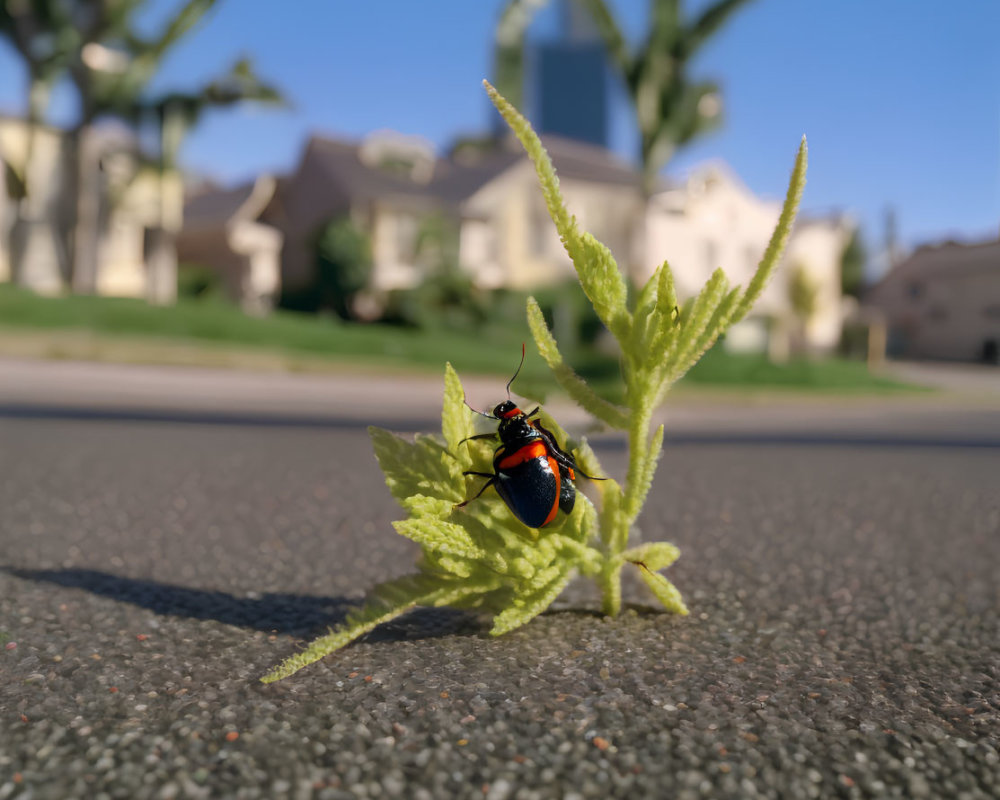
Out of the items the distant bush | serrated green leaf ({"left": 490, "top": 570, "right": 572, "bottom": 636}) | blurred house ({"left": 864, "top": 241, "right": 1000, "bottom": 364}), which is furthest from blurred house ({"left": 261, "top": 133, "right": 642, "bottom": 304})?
serrated green leaf ({"left": 490, "top": 570, "right": 572, "bottom": 636})

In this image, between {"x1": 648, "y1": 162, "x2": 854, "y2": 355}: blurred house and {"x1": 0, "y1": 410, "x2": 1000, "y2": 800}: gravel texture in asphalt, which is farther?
{"x1": 648, "y1": 162, "x2": 854, "y2": 355}: blurred house

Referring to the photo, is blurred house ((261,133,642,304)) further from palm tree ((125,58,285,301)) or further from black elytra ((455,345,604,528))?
black elytra ((455,345,604,528))

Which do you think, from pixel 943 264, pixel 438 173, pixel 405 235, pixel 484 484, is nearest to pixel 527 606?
pixel 484 484

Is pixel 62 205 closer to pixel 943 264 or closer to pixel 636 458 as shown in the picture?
pixel 636 458

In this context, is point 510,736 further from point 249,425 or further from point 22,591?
point 249,425

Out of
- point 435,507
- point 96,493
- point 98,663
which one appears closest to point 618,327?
point 435,507

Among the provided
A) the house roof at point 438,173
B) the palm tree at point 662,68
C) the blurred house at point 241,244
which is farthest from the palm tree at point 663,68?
the blurred house at point 241,244
